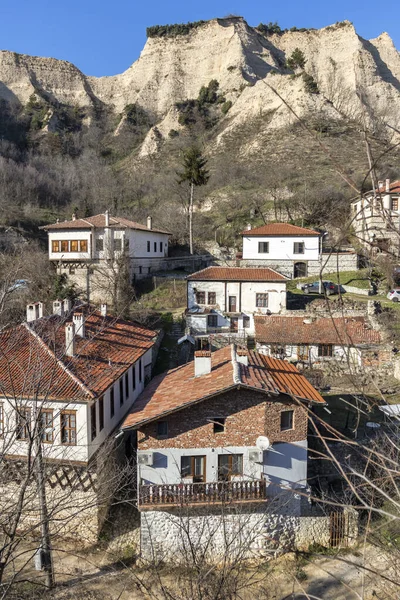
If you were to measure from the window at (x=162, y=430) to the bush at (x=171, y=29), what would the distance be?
332ft

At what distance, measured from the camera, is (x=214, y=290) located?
30.8m

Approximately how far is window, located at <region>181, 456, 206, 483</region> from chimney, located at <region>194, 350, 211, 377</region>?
3361mm

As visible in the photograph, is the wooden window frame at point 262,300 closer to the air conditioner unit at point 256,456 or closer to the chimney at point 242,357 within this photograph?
the chimney at point 242,357

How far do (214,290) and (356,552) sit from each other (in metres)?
19.7

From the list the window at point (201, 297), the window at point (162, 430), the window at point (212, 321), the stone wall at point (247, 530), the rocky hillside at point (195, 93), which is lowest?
the stone wall at point (247, 530)

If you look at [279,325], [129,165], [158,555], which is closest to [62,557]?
[158,555]

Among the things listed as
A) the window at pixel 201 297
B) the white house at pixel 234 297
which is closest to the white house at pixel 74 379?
the white house at pixel 234 297

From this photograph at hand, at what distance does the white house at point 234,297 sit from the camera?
29922mm

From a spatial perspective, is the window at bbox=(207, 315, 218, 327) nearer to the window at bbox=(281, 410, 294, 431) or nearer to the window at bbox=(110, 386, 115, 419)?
the window at bbox=(110, 386, 115, 419)

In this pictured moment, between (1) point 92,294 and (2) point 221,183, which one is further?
(2) point 221,183

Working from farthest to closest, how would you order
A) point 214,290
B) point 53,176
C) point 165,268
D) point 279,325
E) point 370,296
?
point 53,176
point 165,268
point 370,296
point 214,290
point 279,325

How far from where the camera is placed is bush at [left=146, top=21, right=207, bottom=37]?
94062 millimetres

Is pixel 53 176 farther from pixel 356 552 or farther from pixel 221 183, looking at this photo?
pixel 356 552

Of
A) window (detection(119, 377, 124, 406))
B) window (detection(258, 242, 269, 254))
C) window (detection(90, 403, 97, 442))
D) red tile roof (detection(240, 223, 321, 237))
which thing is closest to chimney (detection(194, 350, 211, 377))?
window (detection(119, 377, 124, 406))
